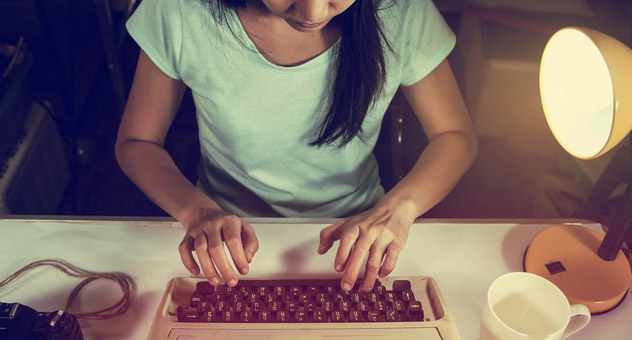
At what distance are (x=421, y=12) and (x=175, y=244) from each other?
2.00 ft

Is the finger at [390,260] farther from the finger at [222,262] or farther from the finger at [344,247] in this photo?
the finger at [222,262]

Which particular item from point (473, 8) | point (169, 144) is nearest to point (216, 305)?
point (169, 144)

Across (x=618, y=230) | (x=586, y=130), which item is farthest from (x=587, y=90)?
(x=618, y=230)

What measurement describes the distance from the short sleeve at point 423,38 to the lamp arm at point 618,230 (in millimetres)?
403

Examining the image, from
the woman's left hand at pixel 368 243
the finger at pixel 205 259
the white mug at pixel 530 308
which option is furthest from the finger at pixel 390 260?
the finger at pixel 205 259

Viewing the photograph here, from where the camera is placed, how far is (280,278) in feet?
2.79

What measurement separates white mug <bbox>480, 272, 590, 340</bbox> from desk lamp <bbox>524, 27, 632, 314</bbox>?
94mm

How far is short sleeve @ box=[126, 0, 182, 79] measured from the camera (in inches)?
37.7

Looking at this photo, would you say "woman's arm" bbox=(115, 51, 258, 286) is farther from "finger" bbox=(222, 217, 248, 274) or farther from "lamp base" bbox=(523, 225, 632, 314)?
"lamp base" bbox=(523, 225, 632, 314)

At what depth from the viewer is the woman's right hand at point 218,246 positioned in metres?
0.77

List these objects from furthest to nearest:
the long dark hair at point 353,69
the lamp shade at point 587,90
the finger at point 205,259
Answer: the long dark hair at point 353,69
the finger at point 205,259
the lamp shade at point 587,90

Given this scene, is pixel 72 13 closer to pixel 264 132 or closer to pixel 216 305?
pixel 264 132

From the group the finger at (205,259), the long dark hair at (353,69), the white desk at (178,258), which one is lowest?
the white desk at (178,258)

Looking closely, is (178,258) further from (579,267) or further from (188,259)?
(579,267)
